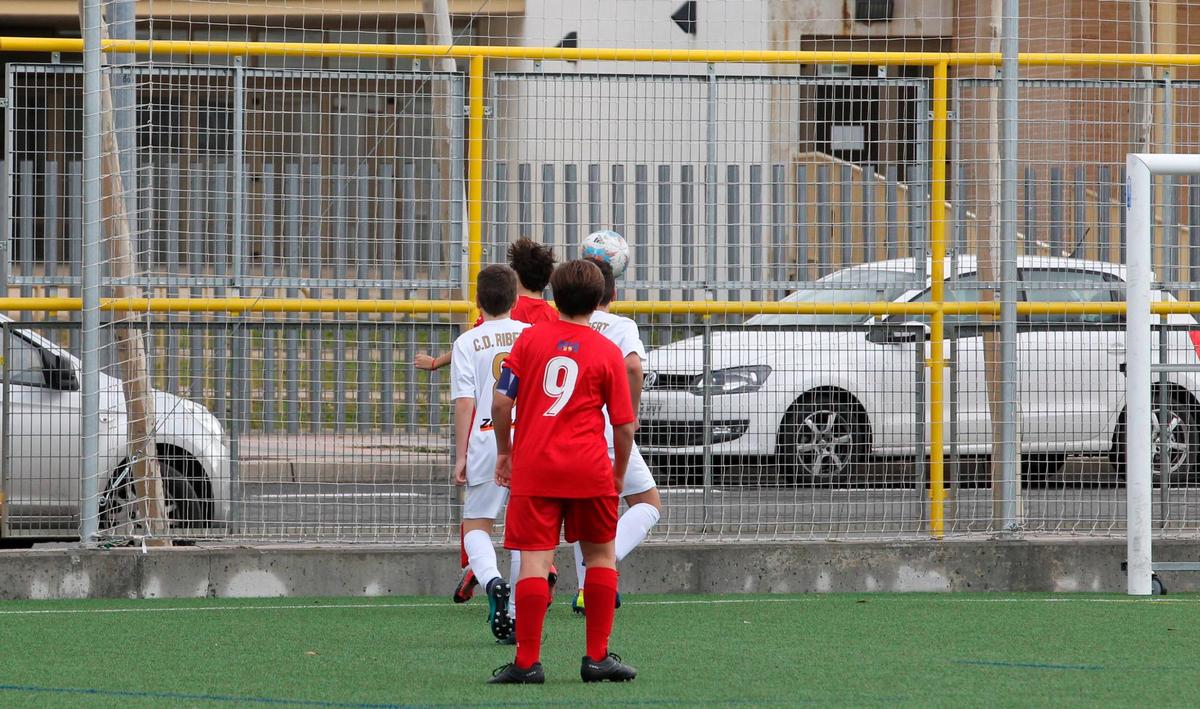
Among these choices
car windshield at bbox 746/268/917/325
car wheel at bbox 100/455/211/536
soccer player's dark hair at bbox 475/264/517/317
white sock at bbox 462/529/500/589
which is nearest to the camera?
white sock at bbox 462/529/500/589

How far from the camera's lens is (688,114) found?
934cm

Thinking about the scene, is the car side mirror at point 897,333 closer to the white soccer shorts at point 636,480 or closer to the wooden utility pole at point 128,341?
the white soccer shorts at point 636,480

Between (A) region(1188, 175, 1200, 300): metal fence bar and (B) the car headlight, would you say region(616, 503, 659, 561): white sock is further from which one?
(A) region(1188, 175, 1200, 300): metal fence bar

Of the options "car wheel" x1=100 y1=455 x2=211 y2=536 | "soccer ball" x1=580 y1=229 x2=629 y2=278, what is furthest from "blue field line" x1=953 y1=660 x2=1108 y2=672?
"car wheel" x1=100 y1=455 x2=211 y2=536

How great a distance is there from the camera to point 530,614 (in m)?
5.95

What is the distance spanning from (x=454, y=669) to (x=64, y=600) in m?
3.09

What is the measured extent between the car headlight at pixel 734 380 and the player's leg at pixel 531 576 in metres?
3.29

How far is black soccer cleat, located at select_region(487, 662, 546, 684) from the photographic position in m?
5.98

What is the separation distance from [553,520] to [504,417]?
0.42m

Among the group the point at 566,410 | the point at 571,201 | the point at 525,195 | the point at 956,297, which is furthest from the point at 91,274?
the point at 956,297

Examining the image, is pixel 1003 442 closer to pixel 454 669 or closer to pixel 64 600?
pixel 454 669

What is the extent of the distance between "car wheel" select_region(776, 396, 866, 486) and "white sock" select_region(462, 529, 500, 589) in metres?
2.29

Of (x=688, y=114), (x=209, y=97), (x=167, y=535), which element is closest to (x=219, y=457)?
(x=167, y=535)

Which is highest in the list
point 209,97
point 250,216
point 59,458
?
point 209,97
